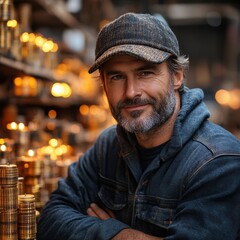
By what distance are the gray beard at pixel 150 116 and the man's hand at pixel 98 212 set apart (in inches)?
21.3

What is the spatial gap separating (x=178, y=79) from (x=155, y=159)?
19.3 inches

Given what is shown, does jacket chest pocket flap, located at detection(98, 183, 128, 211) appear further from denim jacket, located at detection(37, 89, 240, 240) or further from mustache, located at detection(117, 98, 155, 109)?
mustache, located at detection(117, 98, 155, 109)

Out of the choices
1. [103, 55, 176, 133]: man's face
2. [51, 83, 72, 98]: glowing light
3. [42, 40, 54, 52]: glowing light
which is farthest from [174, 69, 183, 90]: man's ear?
[51, 83, 72, 98]: glowing light

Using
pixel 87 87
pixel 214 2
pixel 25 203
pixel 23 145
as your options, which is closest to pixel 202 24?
pixel 214 2

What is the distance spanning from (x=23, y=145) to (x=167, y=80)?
1.41 m

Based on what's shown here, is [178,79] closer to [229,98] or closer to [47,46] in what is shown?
[47,46]

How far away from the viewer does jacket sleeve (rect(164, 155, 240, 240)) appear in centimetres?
264

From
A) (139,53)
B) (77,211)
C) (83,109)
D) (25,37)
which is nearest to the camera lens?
(139,53)

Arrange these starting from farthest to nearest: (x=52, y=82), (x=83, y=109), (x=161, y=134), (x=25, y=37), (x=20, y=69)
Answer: (x=83, y=109) < (x=52, y=82) < (x=25, y=37) < (x=20, y=69) < (x=161, y=134)

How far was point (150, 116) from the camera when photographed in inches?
116

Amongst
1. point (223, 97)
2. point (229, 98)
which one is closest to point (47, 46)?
point (229, 98)

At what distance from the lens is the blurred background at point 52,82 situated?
4070mm

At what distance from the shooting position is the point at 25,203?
269 cm

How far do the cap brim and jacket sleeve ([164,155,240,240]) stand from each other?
58 cm
